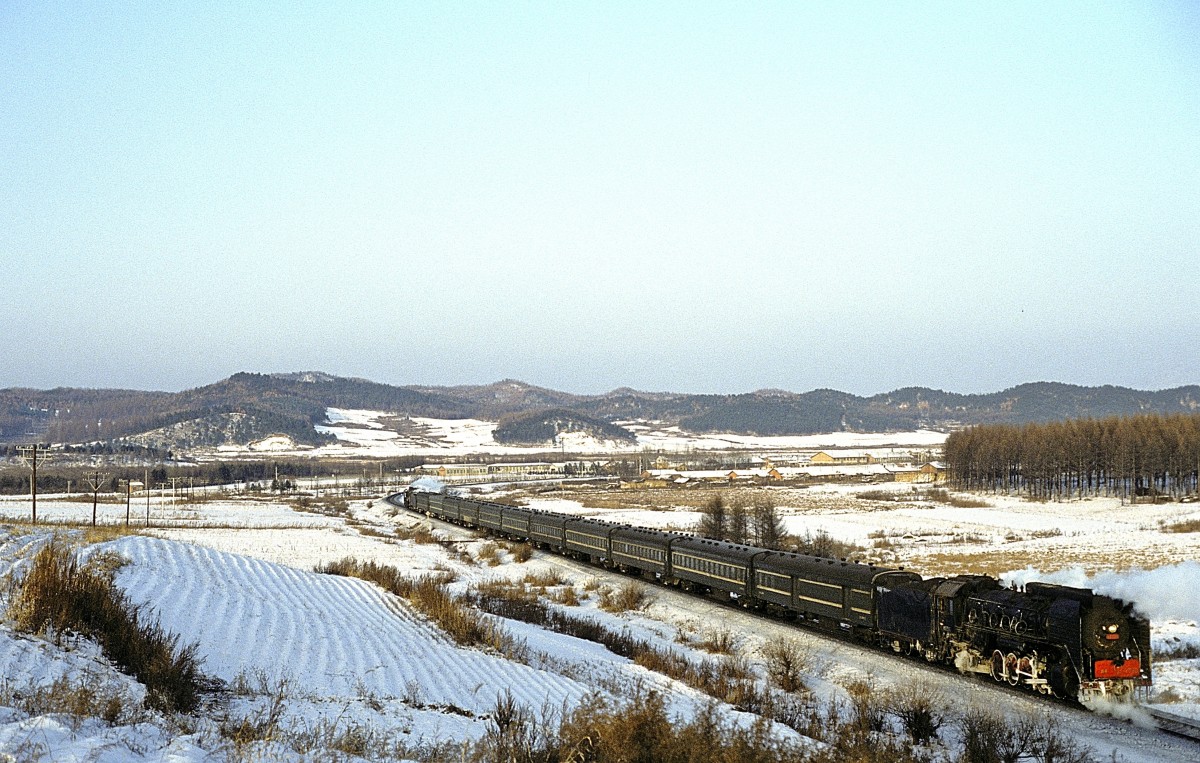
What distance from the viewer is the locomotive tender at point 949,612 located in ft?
64.2

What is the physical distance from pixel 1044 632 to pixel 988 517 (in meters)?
72.4

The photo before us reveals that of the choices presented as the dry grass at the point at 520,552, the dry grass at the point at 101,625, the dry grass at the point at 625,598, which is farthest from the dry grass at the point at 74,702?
the dry grass at the point at 520,552

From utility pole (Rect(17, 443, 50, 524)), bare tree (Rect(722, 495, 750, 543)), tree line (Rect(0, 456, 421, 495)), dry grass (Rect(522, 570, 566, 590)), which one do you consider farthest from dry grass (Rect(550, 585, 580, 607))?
tree line (Rect(0, 456, 421, 495))

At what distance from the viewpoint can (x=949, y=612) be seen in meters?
23.7

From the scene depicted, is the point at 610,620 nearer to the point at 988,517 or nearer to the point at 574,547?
the point at 574,547

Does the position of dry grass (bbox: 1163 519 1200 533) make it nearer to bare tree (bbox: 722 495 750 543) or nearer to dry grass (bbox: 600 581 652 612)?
bare tree (bbox: 722 495 750 543)

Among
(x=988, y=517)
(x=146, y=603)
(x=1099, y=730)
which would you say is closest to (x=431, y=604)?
(x=146, y=603)

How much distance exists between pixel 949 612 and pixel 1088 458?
99852 millimetres

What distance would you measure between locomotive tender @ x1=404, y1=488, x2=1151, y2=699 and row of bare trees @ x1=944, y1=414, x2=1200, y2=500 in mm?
81049

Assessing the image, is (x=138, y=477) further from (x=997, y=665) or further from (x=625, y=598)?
(x=997, y=665)

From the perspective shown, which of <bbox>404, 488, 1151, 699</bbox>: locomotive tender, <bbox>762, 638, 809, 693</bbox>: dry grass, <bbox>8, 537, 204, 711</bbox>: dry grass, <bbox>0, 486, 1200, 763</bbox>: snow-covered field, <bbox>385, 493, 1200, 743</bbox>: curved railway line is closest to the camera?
<bbox>0, 486, 1200, 763</bbox>: snow-covered field

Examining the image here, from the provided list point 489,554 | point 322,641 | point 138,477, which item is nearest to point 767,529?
point 489,554

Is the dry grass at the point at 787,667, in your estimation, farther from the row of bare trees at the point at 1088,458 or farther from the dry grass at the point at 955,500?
the row of bare trees at the point at 1088,458

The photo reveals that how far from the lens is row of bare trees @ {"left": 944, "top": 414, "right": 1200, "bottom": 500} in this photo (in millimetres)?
102938
